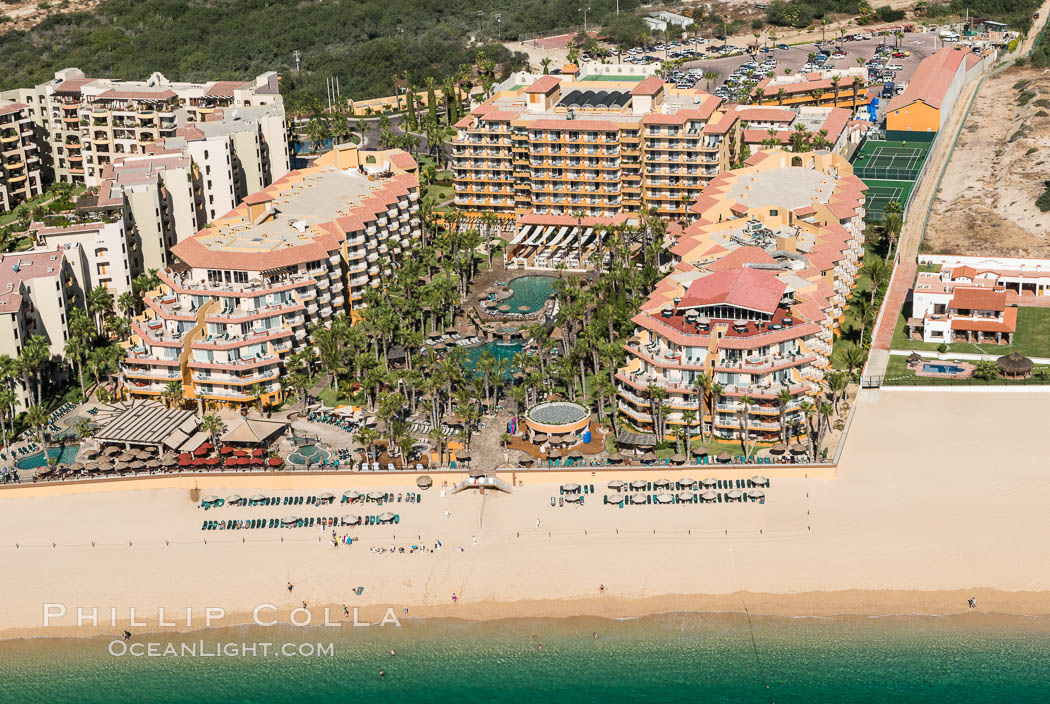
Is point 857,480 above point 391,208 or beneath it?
beneath

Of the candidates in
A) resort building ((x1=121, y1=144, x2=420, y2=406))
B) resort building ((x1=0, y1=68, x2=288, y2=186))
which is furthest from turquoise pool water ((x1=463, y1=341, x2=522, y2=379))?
resort building ((x1=0, y1=68, x2=288, y2=186))

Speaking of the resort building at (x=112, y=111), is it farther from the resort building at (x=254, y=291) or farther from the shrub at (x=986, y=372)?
the shrub at (x=986, y=372)

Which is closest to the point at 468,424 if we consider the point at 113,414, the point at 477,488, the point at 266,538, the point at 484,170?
the point at 477,488

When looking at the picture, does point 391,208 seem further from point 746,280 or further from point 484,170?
point 746,280

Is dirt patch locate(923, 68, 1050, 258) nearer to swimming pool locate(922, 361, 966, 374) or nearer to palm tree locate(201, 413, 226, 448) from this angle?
swimming pool locate(922, 361, 966, 374)

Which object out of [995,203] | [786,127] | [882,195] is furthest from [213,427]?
[995,203]
